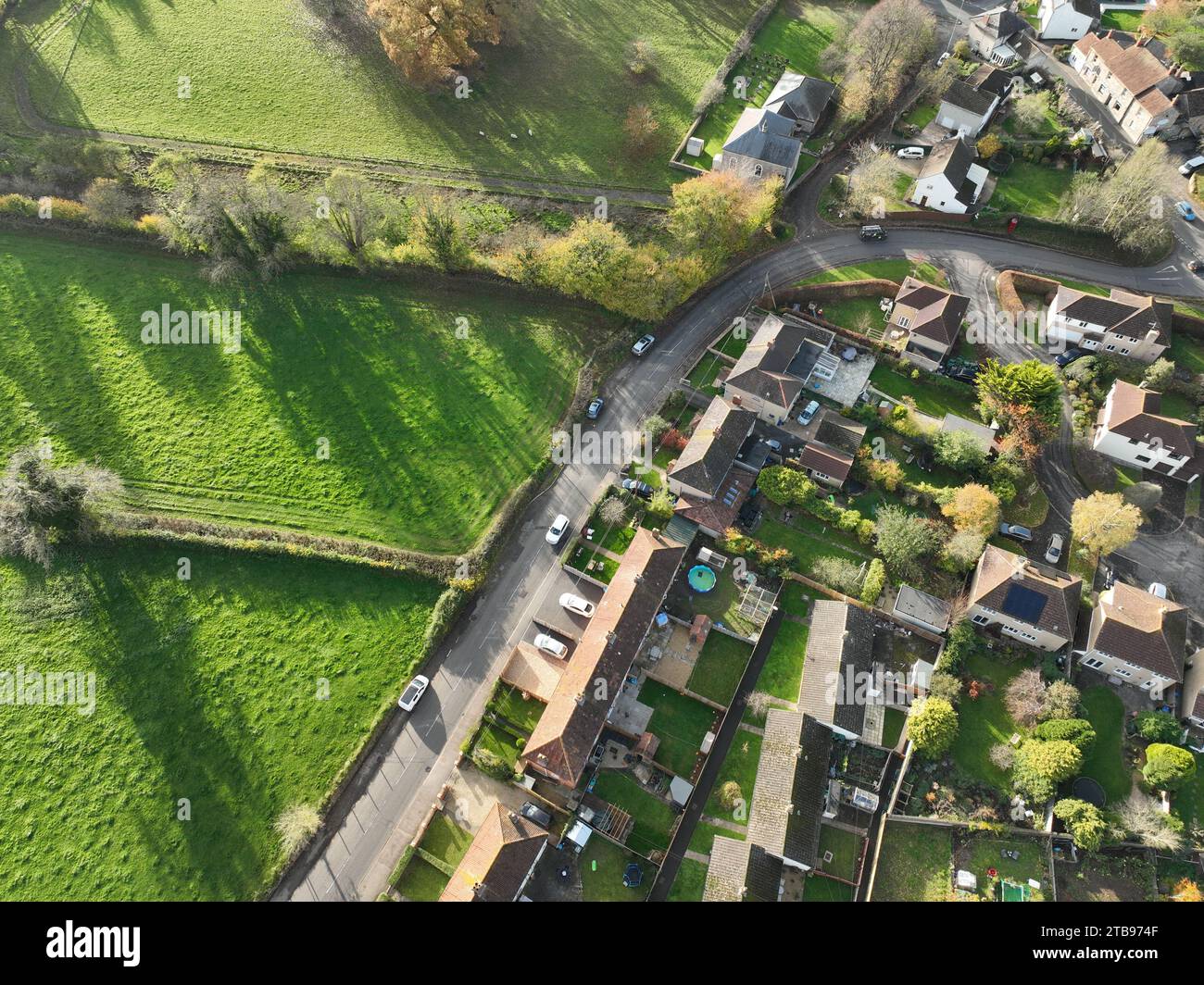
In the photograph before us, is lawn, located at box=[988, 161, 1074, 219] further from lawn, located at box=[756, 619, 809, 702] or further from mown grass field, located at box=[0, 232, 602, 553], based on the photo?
lawn, located at box=[756, 619, 809, 702]

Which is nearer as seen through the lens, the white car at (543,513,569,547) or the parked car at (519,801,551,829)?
the parked car at (519,801,551,829)

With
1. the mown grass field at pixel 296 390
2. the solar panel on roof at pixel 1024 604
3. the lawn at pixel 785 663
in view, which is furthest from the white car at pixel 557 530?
the solar panel on roof at pixel 1024 604

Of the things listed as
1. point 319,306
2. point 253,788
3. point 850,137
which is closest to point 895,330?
point 850,137

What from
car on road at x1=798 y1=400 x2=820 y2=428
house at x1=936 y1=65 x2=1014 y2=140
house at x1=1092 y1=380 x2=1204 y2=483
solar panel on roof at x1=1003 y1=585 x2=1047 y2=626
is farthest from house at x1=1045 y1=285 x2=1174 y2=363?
solar panel on roof at x1=1003 y1=585 x2=1047 y2=626

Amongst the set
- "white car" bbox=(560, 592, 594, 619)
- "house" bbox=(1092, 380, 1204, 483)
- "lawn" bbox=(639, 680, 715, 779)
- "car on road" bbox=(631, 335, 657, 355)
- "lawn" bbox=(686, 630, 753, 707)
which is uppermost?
"house" bbox=(1092, 380, 1204, 483)

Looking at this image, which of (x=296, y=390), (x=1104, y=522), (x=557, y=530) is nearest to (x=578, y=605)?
(x=557, y=530)
